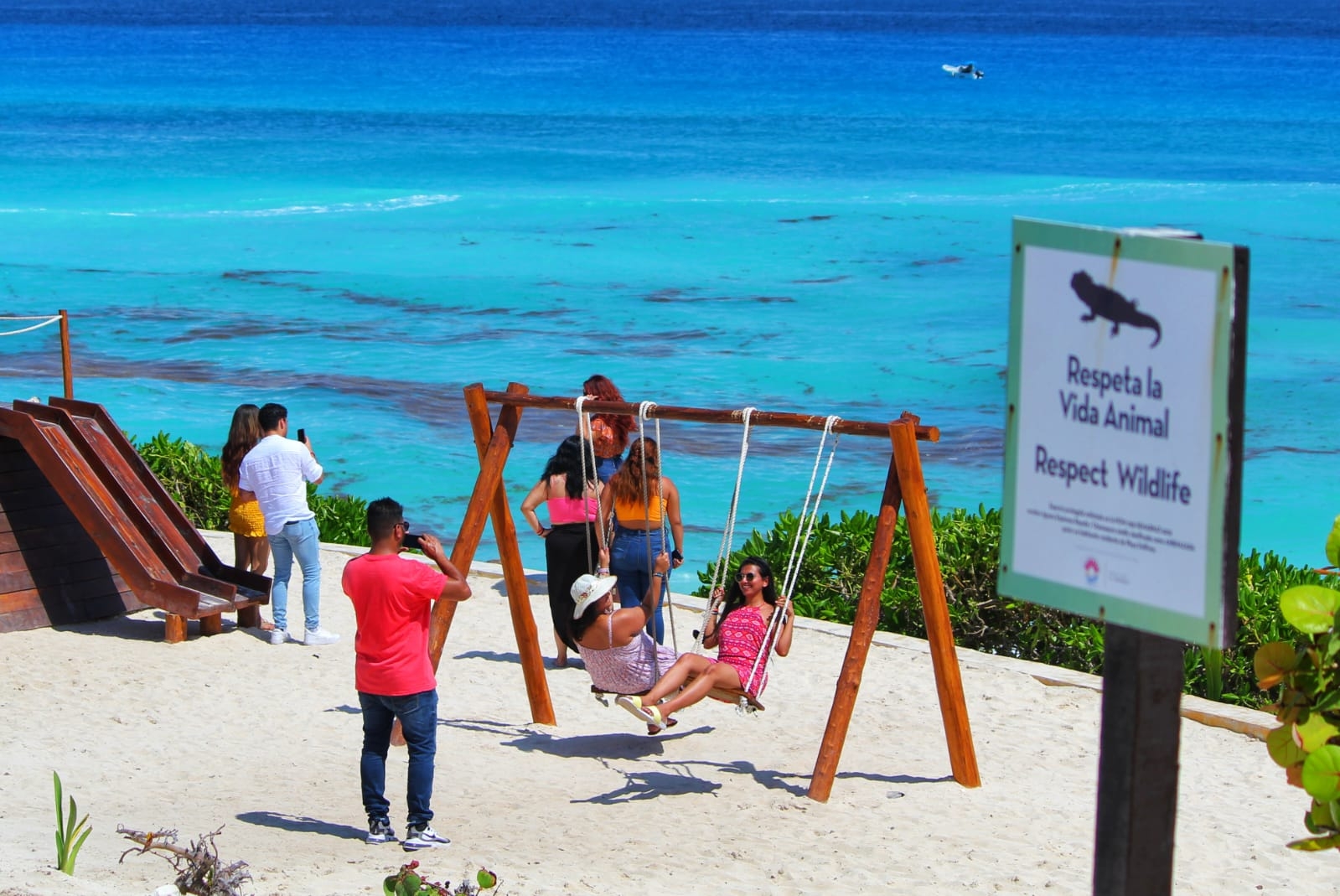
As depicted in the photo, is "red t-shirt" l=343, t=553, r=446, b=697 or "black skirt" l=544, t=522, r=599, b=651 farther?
"black skirt" l=544, t=522, r=599, b=651

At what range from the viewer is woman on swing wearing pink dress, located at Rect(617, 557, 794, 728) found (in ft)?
23.5

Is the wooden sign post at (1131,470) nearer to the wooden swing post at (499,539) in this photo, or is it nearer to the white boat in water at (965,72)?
the wooden swing post at (499,539)

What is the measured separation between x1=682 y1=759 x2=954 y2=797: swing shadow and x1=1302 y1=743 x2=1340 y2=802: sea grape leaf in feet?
14.1

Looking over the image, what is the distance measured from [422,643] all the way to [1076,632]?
4435 mm

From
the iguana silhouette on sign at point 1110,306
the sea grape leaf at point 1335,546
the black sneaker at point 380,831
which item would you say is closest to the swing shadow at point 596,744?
the black sneaker at point 380,831

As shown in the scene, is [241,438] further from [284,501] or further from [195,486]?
[195,486]

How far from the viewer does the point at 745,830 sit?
273 inches

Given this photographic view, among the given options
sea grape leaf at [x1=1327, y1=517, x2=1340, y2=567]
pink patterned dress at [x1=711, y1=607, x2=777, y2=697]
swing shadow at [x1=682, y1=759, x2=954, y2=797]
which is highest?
sea grape leaf at [x1=1327, y1=517, x2=1340, y2=567]

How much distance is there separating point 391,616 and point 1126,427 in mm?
3850

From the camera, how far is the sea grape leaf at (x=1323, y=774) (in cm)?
334

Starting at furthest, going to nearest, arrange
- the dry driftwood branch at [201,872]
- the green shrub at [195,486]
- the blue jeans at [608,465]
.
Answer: the green shrub at [195,486] → the blue jeans at [608,465] → the dry driftwood branch at [201,872]

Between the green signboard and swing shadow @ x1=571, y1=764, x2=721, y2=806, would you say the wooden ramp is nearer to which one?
swing shadow @ x1=571, y1=764, x2=721, y2=806

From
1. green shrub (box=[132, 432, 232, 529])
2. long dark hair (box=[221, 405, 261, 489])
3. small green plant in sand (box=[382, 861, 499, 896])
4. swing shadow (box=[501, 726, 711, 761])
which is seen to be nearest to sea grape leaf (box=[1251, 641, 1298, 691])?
small green plant in sand (box=[382, 861, 499, 896])

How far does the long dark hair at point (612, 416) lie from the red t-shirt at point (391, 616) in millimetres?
2436
